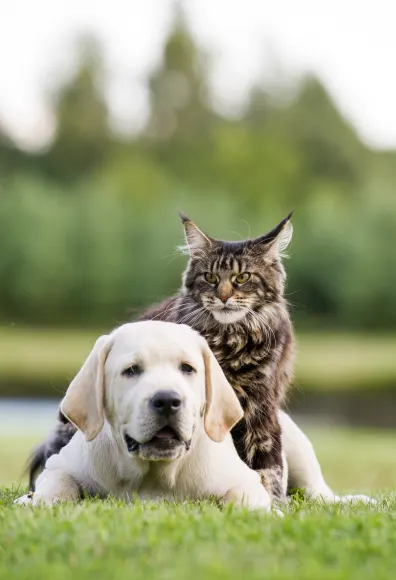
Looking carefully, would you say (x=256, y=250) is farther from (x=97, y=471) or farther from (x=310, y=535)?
(x=310, y=535)

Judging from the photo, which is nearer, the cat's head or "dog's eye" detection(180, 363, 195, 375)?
"dog's eye" detection(180, 363, 195, 375)

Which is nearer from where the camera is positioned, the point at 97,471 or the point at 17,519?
the point at 17,519

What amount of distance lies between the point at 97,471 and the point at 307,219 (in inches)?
974

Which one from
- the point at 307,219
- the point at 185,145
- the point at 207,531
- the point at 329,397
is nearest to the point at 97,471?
the point at 207,531

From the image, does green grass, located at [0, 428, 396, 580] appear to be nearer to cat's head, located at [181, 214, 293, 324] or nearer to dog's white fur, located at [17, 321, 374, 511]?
dog's white fur, located at [17, 321, 374, 511]

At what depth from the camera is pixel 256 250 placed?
227 inches

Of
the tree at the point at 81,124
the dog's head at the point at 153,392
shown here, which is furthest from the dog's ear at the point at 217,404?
the tree at the point at 81,124

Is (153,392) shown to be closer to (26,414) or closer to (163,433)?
(163,433)

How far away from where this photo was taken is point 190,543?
3445 mm

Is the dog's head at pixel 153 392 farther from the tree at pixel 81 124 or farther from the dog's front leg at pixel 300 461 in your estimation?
the tree at pixel 81 124

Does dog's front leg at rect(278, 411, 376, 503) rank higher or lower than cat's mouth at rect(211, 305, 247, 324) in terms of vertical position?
lower

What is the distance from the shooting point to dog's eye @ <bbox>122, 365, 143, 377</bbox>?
431cm

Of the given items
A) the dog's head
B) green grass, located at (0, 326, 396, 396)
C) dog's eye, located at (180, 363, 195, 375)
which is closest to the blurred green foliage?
green grass, located at (0, 326, 396, 396)

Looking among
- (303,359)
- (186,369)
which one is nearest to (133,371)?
(186,369)
